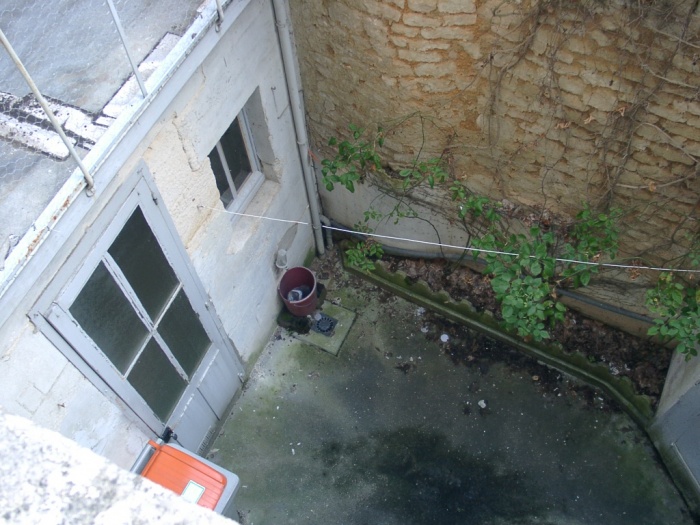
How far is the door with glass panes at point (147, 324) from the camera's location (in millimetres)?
3770

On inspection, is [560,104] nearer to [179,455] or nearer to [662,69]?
[662,69]

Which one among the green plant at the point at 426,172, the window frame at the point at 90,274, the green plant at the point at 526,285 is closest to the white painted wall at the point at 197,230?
the window frame at the point at 90,274

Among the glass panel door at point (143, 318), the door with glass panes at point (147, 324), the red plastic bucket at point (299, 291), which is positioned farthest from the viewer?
the red plastic bucket at point (299, 291)

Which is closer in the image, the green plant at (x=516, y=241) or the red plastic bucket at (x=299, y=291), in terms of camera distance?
the green plant at (x=516, y=241)

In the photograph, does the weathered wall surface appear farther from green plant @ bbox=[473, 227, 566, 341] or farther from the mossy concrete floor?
the mossy concrete floor

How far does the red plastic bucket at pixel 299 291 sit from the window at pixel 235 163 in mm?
1322

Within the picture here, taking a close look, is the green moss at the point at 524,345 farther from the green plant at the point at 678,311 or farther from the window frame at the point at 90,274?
the window frame at the point at 90,274

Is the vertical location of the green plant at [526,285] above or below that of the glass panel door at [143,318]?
above

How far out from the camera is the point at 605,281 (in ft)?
20.0

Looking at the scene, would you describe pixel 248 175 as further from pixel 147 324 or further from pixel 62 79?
pixel 62 79

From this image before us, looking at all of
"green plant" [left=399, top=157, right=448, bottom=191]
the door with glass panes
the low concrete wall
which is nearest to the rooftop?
the door with glass panes

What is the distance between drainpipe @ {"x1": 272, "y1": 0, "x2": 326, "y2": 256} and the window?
0.50 meters

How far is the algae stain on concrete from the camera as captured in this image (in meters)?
5.86

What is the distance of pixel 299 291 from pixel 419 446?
6.94 ft
